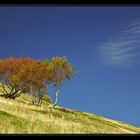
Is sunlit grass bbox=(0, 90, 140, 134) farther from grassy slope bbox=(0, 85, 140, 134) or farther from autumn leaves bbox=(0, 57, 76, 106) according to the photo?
autumn leaves bbox=(0, 57, 76, 106)

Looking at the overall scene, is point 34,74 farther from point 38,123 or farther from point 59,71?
point 38,123

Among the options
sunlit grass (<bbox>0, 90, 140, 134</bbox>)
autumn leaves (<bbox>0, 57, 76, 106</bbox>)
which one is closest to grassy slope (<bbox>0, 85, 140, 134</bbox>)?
sunlit grass (<bbox>0, 90, 140, 134</bbox>)

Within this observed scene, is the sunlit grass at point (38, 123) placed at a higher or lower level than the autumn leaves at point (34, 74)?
lower

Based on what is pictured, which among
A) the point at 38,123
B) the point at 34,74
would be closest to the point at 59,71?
the point at 34,74

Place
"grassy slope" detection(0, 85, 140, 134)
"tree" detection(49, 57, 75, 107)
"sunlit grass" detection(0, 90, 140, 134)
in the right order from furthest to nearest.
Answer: "tree" detection(49, 57, 75, 107) < "grassy slope" detection(0, 85, 140, 134) < "sunlit grass" detection(0, 90, 140, 134)

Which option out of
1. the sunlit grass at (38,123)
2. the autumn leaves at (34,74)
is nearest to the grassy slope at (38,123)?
the sunlit grass at (38,123)

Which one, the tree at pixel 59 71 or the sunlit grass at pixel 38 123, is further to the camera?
the tree at pixel 59 71

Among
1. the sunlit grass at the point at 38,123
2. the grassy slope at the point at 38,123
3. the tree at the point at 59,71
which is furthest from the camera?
the tree at the point at 59,71

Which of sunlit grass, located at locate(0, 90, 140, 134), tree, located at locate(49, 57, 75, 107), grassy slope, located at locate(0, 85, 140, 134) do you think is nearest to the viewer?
sunlit grass, located at locate(0, 90, 140, 134)

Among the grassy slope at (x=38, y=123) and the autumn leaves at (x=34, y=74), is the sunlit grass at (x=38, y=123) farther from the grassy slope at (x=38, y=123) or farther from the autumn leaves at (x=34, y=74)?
the autumn leaves at (x=34, y=74)

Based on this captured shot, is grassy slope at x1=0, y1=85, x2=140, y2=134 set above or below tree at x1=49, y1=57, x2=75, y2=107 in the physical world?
below
